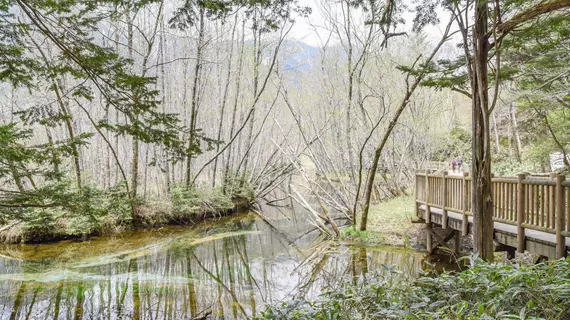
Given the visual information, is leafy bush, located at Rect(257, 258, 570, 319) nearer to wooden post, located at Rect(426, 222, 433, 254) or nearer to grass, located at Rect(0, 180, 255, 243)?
grass, located at Rect(0, 180, 255, 243)

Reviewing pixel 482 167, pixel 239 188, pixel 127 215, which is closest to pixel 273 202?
pixel 239 188

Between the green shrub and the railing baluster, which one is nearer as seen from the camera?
the railing baluster

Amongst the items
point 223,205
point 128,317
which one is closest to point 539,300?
point 128,317

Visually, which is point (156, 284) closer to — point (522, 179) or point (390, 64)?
point (522, 179)

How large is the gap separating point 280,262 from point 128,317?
3.98 m

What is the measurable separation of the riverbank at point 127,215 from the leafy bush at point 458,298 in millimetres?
5143

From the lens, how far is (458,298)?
2.47m

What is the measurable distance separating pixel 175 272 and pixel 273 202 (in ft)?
38.9

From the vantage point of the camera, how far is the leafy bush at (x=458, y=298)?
6.87ft

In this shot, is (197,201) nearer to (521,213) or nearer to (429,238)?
(429,238)

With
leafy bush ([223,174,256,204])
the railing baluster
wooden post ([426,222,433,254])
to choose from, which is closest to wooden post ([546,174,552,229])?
the railing baluster

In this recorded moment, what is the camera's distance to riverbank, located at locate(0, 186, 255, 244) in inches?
366

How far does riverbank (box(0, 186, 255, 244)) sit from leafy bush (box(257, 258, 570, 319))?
16.9 feet

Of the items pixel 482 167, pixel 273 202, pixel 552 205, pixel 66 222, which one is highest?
pixel 482 167
